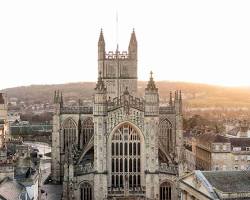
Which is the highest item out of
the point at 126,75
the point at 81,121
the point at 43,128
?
the point at 126,75

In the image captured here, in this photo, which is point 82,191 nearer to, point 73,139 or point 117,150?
point 117,150

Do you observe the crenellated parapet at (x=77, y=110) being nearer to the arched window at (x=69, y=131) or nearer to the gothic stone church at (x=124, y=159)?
the arched window at (x=69, y=131)

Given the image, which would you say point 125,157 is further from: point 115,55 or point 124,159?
point 115,55

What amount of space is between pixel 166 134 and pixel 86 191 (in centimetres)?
1679

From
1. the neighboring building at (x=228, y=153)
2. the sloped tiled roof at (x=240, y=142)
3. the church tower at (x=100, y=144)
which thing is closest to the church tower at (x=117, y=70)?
the neighboring building at (x=228, y=153)

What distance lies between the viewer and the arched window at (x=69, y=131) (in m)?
72.6

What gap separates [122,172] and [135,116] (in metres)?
6.40

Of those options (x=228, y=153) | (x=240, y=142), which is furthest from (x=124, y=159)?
(x=240, y=142)

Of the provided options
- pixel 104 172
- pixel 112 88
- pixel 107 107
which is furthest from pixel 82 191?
pixel 112 88

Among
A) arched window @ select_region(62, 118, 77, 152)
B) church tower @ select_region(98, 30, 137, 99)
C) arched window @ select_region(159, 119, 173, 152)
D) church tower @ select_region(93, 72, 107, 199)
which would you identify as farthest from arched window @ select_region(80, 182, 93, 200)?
church tower @ select_region(98, 30, 137, 99)

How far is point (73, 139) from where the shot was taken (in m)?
72.8

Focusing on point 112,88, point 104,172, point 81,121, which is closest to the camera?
point 104,172

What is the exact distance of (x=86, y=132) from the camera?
239ft

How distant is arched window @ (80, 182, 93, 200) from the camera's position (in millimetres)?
60406
